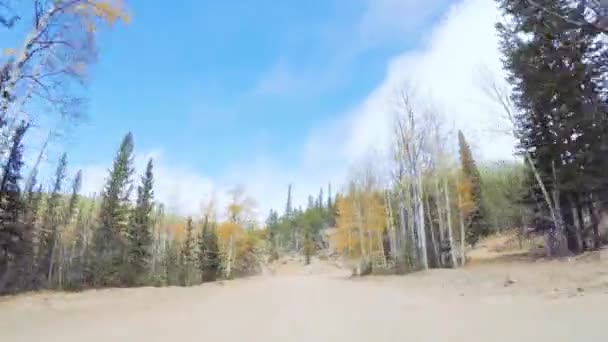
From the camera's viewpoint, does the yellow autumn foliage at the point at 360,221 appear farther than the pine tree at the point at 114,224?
Yes

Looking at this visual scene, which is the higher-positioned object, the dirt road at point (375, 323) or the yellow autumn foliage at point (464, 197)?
the yellow autumn foliage at point (464, 197)

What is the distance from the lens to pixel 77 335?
5926 millimetres

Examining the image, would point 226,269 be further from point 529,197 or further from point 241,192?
point 529,197

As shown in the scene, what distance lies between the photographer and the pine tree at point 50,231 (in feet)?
91.5

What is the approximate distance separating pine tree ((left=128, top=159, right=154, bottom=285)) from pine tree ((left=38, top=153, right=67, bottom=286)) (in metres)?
6.22

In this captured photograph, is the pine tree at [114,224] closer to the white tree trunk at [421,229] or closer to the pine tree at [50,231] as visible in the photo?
the pine tree at [50,231]

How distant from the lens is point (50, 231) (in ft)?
92.7

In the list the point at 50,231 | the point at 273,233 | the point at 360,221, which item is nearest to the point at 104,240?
the point at 50,231

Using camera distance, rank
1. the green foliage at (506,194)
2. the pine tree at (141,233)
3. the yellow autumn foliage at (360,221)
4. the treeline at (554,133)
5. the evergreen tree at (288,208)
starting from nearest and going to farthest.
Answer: the treeline at (554,133)
the green foliage at (506,194)
the pine tree at (141,233)
the yellow autumn foliage at (360,221)
the evergreen tree at (288,208)

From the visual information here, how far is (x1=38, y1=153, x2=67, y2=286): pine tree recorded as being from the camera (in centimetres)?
2788

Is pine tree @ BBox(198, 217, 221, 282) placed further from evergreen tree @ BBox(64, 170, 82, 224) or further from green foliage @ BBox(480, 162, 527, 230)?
green foliage @ BBox(480, 162, 527, 230)

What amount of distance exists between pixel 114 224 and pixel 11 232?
10601 millimetres

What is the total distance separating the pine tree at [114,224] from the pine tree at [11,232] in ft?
14.1

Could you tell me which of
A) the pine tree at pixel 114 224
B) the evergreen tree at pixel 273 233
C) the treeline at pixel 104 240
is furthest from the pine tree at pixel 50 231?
the evergreen tree at pixel 273 233
